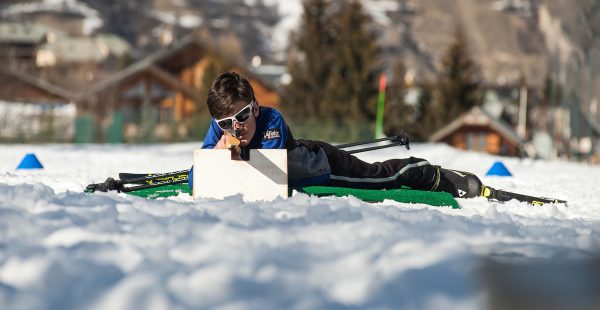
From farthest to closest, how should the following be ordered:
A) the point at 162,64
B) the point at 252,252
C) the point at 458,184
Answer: the point at 162,64 < the point at 458,184 < the point at 252,252

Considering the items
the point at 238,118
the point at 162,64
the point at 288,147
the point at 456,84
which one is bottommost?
the point at 288,147

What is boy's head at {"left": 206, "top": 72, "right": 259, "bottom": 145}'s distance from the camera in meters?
4.86

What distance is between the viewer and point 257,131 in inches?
198

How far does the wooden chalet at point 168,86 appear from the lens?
3662 cm

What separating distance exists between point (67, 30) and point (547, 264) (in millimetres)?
151626

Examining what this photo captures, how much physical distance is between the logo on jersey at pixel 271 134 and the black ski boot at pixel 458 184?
1.42 metres

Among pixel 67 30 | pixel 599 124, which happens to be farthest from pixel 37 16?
pixel 599 124

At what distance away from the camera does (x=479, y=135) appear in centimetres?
4241

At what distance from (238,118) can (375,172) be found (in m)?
1.23

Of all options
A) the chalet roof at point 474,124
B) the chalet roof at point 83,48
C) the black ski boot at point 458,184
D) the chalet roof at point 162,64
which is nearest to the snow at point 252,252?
the black ski boot at point 458,184

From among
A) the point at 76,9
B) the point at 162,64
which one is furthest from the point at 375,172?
the point at 76,9

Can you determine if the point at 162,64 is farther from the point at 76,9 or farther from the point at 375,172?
the point at 76,9

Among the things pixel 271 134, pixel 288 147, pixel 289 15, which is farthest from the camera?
pixel 289 15

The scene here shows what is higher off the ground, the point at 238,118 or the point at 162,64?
the point at 162,64
